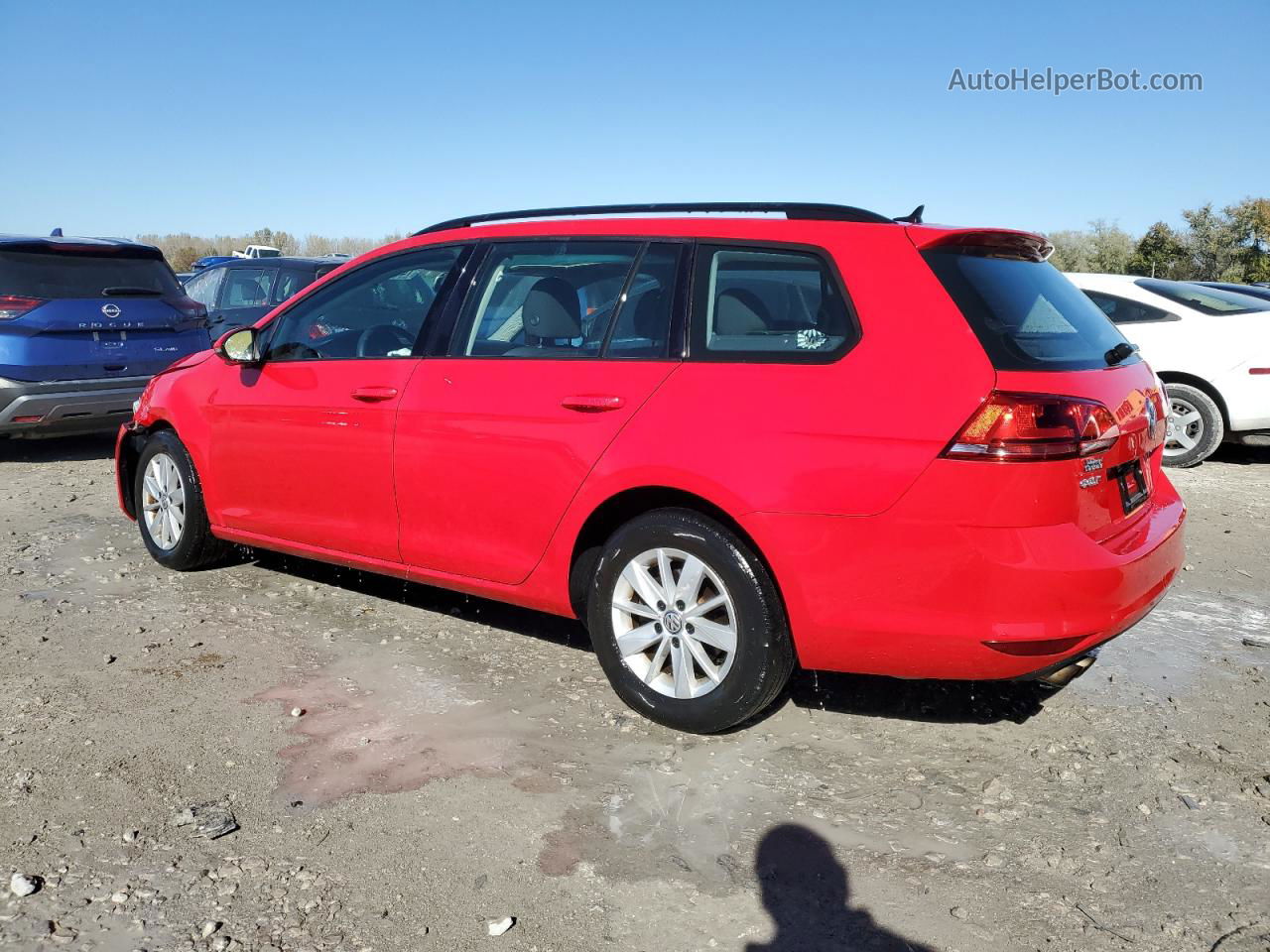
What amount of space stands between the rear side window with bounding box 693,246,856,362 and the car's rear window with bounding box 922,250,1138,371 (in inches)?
13.3

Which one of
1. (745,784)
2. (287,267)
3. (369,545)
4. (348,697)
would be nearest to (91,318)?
(287,267)

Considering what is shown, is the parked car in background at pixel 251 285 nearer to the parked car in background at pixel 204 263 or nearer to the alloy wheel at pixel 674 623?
the parked car in background at pixel 204 263

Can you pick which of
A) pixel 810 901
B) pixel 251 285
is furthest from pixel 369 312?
pixel 251 285

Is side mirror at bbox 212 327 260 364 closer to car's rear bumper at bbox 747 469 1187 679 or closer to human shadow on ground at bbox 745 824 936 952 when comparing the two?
car's rear bumper at bbox 747 469 1187 679

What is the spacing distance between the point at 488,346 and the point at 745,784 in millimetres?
1925

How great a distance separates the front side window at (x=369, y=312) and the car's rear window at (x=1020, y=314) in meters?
2.10

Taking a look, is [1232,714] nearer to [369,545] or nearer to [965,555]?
[965,555]

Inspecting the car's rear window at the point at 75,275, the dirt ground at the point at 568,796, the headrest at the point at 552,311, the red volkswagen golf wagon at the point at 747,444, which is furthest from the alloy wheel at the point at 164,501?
the car's rear window at the point at 75,275

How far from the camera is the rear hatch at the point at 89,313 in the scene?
8.54m

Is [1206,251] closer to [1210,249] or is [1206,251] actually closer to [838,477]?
[1210,249]

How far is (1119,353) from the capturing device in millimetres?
3812

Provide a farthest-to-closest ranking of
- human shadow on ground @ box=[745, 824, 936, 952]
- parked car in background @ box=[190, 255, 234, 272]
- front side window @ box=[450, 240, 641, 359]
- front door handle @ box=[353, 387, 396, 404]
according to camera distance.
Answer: parked car in background @ box=[190, 255, 234, 272] → front door handle @ box=[353, 387, 396, 404] → front side window @ box=[450, 240, 641, 359] → human shadow on ground @ box=[745, 824, 936, 952]

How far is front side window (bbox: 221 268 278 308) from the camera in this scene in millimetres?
12047

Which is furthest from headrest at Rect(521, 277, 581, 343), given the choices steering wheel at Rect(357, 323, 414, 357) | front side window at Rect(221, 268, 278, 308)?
front side window at Rect(221, 268, 278, 308)
